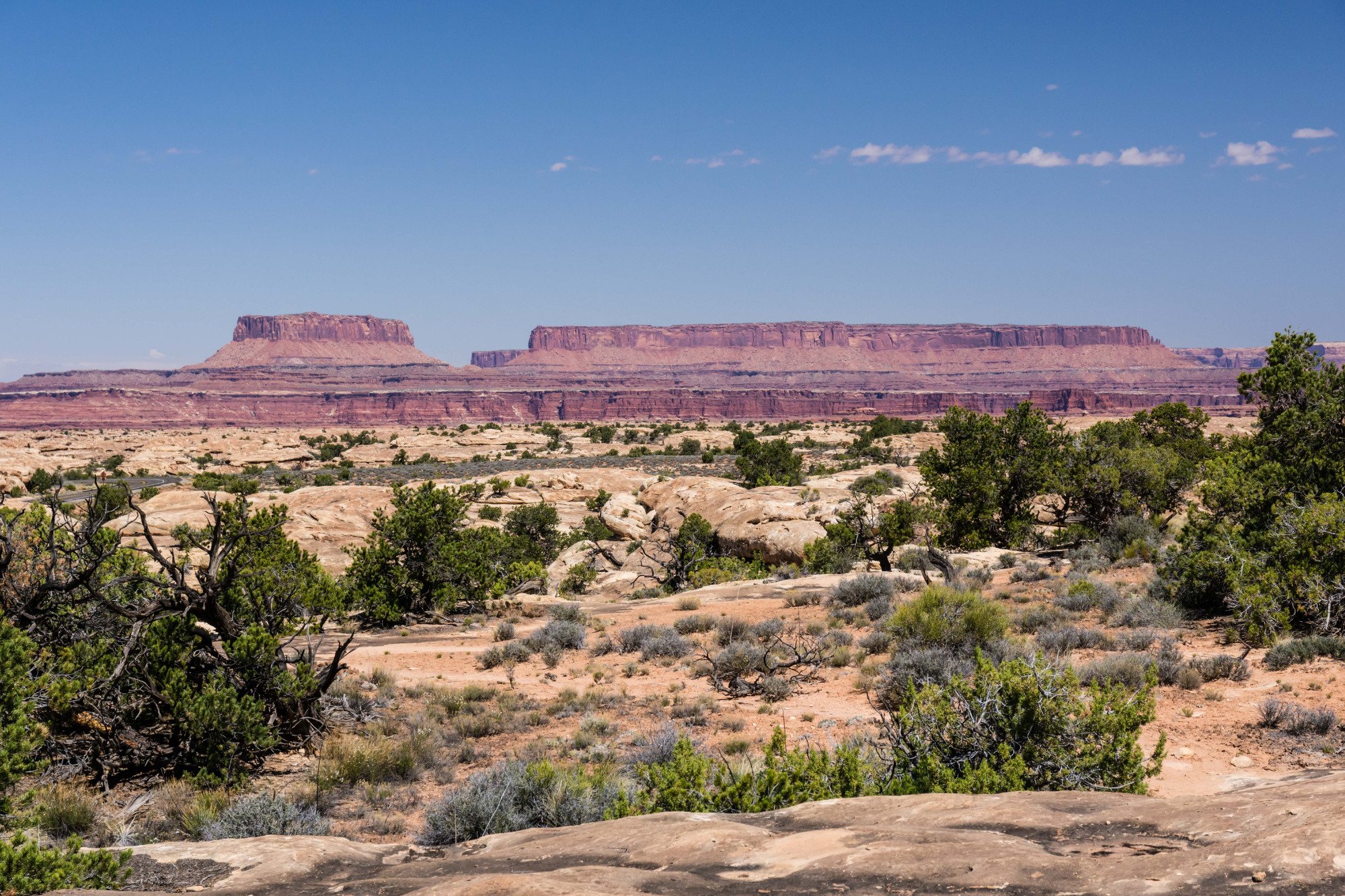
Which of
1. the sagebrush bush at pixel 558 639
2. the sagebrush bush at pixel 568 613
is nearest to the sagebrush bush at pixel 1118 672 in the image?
the sagebrush bush at pixel 558 639

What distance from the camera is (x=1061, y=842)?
4551mm

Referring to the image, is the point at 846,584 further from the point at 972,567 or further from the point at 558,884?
the point at 558,884

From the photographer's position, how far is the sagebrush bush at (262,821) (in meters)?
7.20

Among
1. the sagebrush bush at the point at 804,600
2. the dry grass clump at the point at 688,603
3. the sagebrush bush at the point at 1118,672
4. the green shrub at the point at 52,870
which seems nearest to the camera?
the green shrub at the point at 52,870

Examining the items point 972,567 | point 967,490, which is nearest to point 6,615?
point 972,567

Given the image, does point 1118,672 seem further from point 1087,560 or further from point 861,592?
point 1087,560

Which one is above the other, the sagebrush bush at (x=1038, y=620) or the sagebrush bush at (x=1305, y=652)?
the sagebrush bush at (x=1305, y=652)

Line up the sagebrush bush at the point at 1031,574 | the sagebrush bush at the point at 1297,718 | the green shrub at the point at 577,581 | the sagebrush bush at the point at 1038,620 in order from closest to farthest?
the sagebrush bush at the point at 1297,718, the sagebrush bush at the point at 1038,620, the sagebrush bush at the point at 1031,574, the green shrub at the point at 577,581

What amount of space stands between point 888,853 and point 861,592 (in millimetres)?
13838

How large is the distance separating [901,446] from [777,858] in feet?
178

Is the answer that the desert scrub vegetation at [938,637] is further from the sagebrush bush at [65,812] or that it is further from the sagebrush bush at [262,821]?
the sagebrush bush at [65,812]

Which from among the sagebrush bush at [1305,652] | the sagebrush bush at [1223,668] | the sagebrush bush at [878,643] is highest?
the sagebrush bush at [1305,652]

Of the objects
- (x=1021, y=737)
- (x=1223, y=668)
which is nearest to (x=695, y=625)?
(x=1223, y=668)

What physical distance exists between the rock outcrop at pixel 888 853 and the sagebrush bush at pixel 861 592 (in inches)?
483
